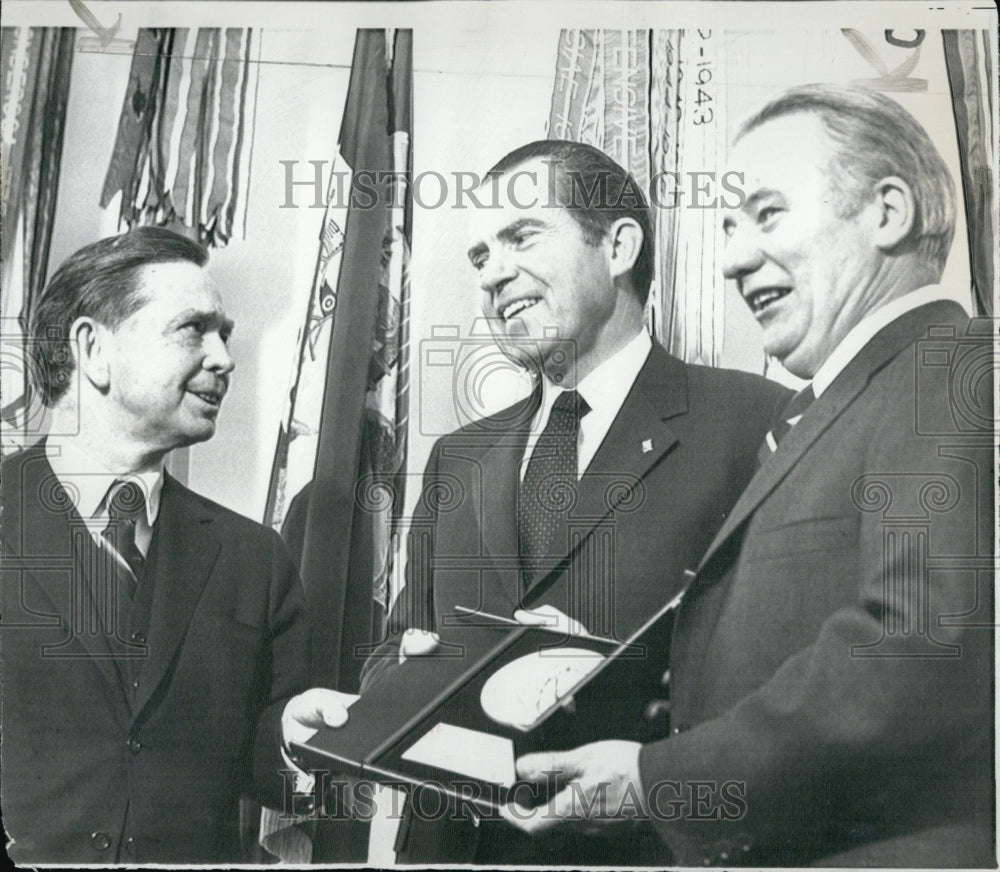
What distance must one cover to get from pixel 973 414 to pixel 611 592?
1423 mm

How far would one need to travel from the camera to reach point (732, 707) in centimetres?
375

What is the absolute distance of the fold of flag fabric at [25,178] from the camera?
398 centimetres

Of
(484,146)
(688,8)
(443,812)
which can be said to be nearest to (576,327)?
(484,146)

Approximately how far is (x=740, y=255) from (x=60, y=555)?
2630 millimetres

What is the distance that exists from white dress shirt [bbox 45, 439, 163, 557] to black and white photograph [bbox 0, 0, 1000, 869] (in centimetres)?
1

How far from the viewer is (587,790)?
3.79 m

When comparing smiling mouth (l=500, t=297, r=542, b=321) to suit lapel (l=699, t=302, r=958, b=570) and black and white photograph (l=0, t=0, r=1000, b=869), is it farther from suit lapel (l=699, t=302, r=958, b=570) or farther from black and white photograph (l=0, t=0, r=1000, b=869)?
suit lapel (l=699, t=302, r=958, b=570)

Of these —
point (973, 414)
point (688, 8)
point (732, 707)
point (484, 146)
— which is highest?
point (688, 8)

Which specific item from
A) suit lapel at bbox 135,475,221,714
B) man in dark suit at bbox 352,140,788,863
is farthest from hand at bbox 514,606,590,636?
suit lapel at bbox 135,475,221,714

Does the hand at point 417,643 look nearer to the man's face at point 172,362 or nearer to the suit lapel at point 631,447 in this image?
the suit lapel at point 631,447

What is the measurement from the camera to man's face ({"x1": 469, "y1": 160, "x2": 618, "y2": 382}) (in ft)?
12.8

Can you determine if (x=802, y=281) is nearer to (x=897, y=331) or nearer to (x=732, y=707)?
(x=897, y=331)

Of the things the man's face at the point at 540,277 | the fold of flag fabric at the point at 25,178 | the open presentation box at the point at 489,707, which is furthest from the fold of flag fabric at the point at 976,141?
the fold of flag fabric at the point at 25,178

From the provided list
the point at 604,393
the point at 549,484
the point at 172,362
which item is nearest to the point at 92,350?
the point at 172,362
